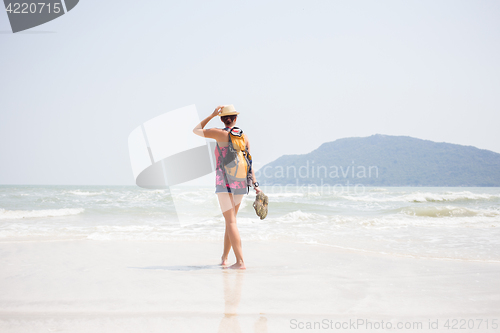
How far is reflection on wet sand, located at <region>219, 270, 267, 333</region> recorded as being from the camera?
2.04m

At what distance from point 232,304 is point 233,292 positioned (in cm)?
30

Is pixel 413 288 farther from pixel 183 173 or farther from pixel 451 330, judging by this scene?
pixel 183 173

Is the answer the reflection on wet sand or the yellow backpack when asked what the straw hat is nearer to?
the yellow backpack

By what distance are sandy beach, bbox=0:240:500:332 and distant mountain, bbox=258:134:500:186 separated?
2620 inches

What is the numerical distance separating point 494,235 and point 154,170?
7563 mm

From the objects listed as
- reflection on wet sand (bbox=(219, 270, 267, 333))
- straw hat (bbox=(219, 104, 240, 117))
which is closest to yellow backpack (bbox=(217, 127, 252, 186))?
straw hat (bbox=(219, 104, 240, 117))

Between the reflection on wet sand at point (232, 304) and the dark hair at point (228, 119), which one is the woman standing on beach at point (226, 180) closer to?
the dark hair at point (228, 119)

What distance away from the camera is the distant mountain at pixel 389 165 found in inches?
3019

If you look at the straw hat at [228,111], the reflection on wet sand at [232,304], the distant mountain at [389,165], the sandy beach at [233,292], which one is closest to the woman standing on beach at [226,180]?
the straw hat at [228,111]

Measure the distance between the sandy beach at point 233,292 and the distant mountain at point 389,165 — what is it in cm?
6654

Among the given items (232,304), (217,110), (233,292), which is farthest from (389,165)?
(232,304)

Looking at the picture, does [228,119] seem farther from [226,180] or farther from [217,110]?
[226,180]

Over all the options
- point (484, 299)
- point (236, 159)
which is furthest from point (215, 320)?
point (484, 299)

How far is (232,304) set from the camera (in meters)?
2.48
